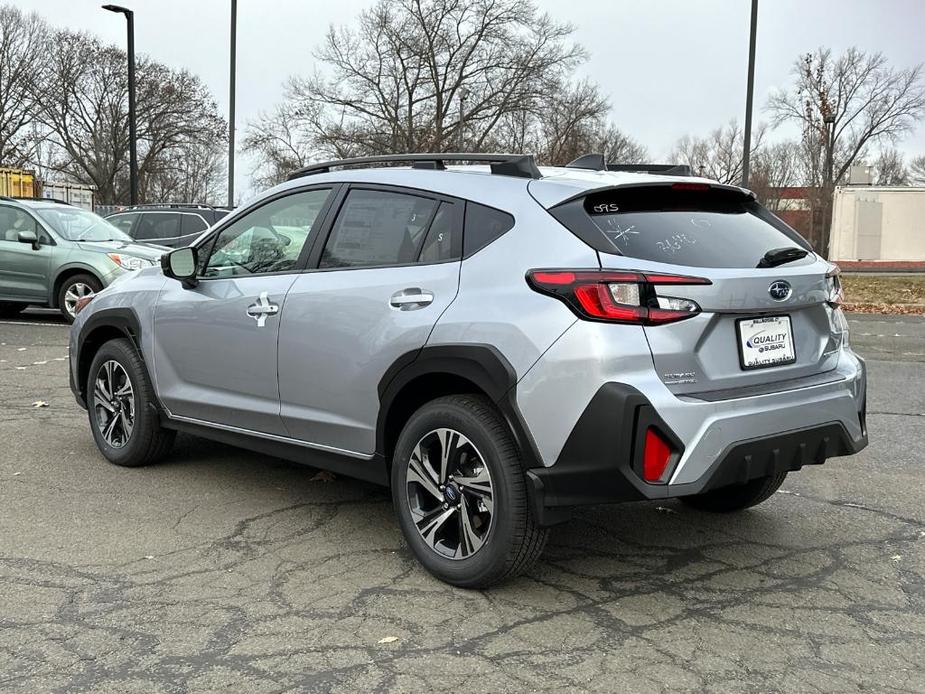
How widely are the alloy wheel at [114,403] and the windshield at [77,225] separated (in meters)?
8.42

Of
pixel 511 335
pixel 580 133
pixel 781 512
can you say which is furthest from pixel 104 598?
pixel 580 133

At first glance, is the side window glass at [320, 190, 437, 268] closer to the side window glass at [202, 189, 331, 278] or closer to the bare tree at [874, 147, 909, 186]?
the side window glass at [202, 189, 331, 278]

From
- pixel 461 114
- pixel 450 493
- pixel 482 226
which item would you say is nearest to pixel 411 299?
pixel 482 226

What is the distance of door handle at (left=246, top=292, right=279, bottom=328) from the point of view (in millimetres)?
4535

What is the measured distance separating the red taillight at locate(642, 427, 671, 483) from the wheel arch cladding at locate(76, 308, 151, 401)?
320cm

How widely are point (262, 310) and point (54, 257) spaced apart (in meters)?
9.79

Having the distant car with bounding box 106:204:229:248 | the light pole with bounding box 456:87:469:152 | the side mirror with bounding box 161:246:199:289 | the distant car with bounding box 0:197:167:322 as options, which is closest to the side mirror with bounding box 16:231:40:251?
the distant car with bounding box 0:197:167:322

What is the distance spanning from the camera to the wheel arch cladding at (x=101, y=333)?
217 inches

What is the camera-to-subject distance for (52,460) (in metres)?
5.83

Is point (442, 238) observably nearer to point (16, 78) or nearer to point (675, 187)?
point (675, 187)

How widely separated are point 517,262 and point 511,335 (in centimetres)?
30

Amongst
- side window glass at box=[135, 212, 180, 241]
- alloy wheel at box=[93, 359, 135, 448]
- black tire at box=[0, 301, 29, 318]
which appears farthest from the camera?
side window glass at box=[135, 212, 180, 241]

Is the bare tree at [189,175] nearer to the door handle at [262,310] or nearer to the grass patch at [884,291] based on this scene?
the grass patch at [884,291]

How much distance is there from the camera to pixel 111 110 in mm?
53406
